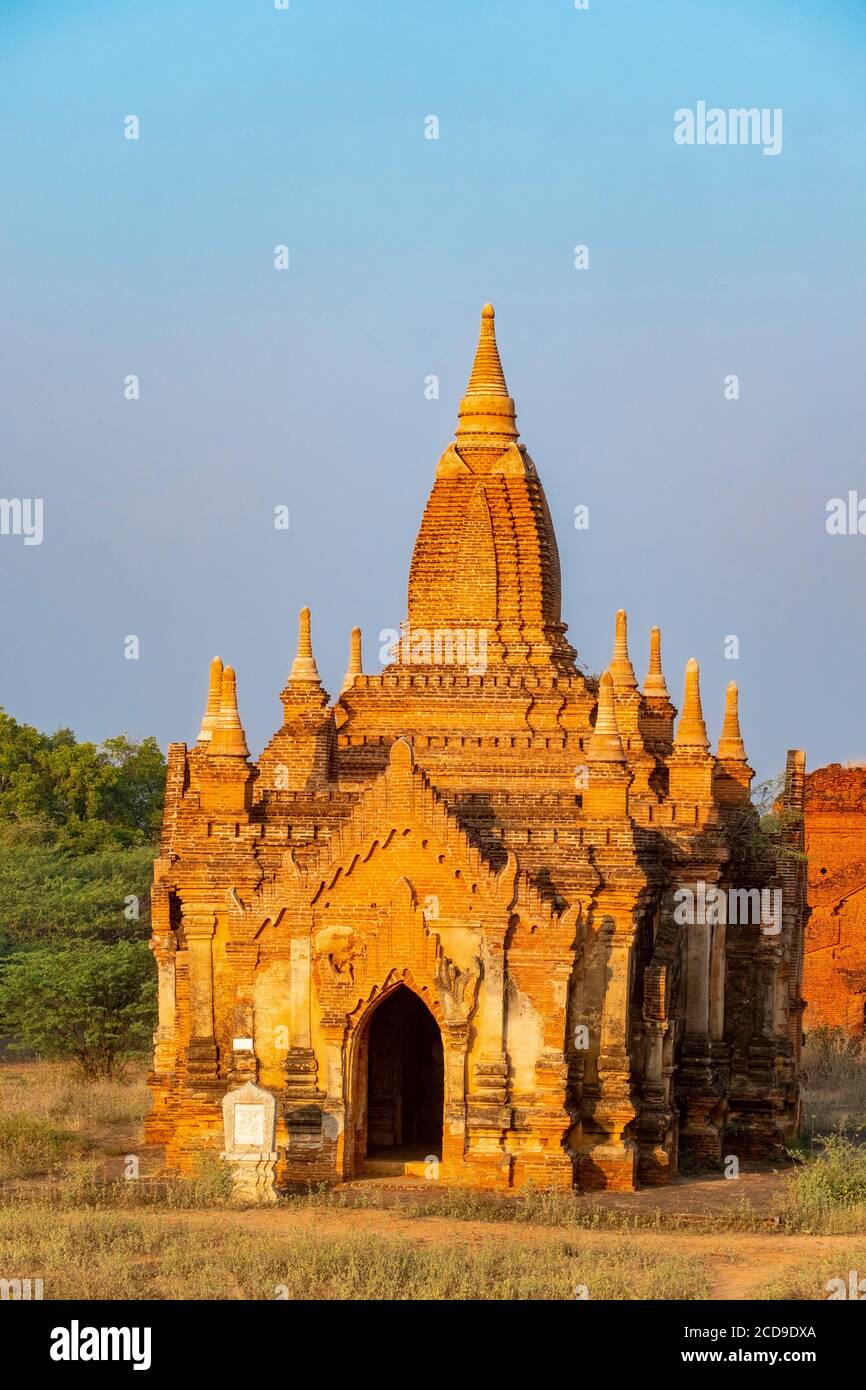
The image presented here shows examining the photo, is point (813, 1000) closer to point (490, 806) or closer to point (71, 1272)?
point (490, 806)

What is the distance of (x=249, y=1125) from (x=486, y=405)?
35.9ft

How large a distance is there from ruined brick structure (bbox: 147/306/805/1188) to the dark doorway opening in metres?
0.05

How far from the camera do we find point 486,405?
121 feet

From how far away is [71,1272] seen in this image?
26.2 meters

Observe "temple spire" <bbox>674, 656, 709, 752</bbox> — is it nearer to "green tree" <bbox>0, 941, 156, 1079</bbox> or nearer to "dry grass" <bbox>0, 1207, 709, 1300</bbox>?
"dry grass" <bbox>0, 1207, 709, 1300</bbox>

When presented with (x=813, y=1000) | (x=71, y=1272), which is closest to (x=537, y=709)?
(x=71, y=1272)

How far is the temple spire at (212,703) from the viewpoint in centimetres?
3597

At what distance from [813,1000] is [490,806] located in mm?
23120

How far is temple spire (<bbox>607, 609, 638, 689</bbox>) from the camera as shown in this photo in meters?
37.1

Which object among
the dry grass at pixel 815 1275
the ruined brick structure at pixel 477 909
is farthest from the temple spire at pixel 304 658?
the dry grass at pixel 815 1275

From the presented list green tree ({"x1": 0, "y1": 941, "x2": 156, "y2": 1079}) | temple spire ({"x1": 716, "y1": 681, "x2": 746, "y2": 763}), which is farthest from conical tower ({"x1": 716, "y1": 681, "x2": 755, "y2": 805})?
green tree ({"x1": 0, "y1": 941, "x2": 156, "y2": 1079})

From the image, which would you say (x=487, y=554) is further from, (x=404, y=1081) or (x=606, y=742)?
(x=404, y=1081)

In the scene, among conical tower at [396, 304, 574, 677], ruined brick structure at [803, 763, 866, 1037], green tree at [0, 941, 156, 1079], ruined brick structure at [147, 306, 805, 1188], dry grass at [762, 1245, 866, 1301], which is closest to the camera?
dry grass at [762, 1245, 866, 1301]

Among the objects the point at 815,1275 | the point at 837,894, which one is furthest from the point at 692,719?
the point at 837,894
